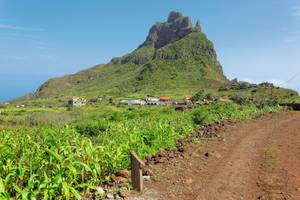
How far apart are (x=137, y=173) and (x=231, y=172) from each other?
98.4 inches

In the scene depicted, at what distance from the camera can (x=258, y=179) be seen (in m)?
7.39

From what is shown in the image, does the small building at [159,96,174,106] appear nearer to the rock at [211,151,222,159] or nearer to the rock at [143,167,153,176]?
the rock at [211,151,222,159]

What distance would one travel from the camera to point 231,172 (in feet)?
25.9

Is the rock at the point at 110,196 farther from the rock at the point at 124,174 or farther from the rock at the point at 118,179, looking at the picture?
the rock at the point at 124,174

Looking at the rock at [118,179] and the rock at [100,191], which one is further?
the rock at [118,179]

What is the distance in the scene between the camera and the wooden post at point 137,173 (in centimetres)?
638

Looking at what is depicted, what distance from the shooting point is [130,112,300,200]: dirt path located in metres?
6.55

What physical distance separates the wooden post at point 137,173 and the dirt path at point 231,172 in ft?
0.67

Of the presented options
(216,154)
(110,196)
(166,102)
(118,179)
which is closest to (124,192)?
(110,196)

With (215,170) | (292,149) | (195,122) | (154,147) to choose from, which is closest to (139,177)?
(215,170)

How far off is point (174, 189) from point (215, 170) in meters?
1.66

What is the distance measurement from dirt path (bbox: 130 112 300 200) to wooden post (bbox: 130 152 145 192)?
8.1 inches

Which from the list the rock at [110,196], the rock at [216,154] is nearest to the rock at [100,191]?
the rock at [110,196]

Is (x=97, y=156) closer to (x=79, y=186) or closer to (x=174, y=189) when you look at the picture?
(x=79, y=186)
